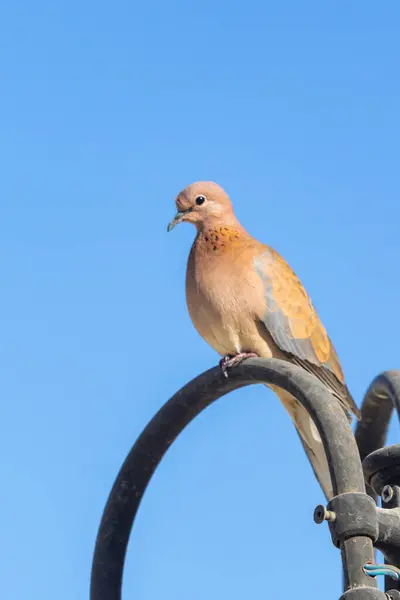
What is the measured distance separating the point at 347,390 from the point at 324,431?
206 centimetres

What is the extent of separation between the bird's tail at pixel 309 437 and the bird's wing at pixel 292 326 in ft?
0.74

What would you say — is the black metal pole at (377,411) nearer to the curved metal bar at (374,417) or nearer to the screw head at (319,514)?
the curved metal bar at (374,417)

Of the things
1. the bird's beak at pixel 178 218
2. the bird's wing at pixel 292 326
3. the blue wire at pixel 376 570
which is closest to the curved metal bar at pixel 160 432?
the blue wire at pixel 376 570

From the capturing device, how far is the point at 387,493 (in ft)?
9.52

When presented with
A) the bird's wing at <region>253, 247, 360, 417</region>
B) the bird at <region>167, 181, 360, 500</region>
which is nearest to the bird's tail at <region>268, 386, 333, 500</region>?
the bird at <region>167, 181, 360, 500</region>

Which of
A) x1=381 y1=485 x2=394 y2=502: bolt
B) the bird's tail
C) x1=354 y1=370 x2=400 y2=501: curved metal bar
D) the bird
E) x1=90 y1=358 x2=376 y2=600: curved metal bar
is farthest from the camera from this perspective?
the bird

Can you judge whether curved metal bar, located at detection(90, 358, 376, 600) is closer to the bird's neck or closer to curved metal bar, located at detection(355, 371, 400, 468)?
curved metal bar, located at detection(355, 371, 400, 468)

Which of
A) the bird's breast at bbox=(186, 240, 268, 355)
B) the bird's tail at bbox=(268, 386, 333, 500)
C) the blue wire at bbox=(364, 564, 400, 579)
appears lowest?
the blue wire at bbox=(364, 564, 400, 579)

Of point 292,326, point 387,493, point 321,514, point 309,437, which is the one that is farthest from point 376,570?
point 292,326

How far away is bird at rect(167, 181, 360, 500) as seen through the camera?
469 centimetres

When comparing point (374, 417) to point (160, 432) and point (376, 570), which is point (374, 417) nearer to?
point (160, 432)

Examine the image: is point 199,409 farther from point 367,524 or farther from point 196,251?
point 196,251

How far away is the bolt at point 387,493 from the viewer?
9.45ft

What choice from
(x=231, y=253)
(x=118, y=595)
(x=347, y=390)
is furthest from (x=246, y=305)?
(x=118, y=595)
